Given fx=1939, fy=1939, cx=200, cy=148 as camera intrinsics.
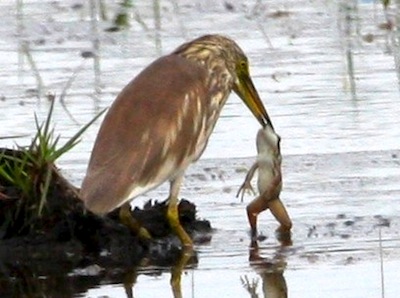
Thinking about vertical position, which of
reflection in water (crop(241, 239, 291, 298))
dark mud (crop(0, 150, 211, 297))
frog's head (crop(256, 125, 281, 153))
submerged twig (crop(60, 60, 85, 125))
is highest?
submerged twig (crop(60, 60, 85, 125))

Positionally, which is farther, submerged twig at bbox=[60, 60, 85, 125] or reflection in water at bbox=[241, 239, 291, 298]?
submerged twig at bbox=[60, 60, 85, 125]

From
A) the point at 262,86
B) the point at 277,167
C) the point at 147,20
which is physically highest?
the point at 147,20

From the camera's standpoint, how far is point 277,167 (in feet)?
32.1

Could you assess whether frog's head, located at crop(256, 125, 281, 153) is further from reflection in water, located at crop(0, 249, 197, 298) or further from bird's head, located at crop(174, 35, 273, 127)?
reflection in water, located at crop(0, 249, 197, 298)

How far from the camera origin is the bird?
8.98m

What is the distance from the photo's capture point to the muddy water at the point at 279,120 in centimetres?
877

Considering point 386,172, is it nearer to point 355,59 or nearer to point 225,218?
point 225,218

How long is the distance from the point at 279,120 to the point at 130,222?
2568mm

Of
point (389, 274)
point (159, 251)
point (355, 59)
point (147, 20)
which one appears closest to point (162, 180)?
point (159, 251)

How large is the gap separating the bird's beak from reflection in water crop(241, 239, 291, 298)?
45.8 inches

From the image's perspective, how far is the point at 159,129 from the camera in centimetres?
931

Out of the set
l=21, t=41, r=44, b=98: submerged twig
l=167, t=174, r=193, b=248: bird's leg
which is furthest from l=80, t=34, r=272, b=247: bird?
l=21, t=41, r=44, b=98: submerged twig

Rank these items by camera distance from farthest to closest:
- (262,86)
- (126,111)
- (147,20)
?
(147,20)
(262,86)
(126,111)

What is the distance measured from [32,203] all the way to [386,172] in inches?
A: 87.7
